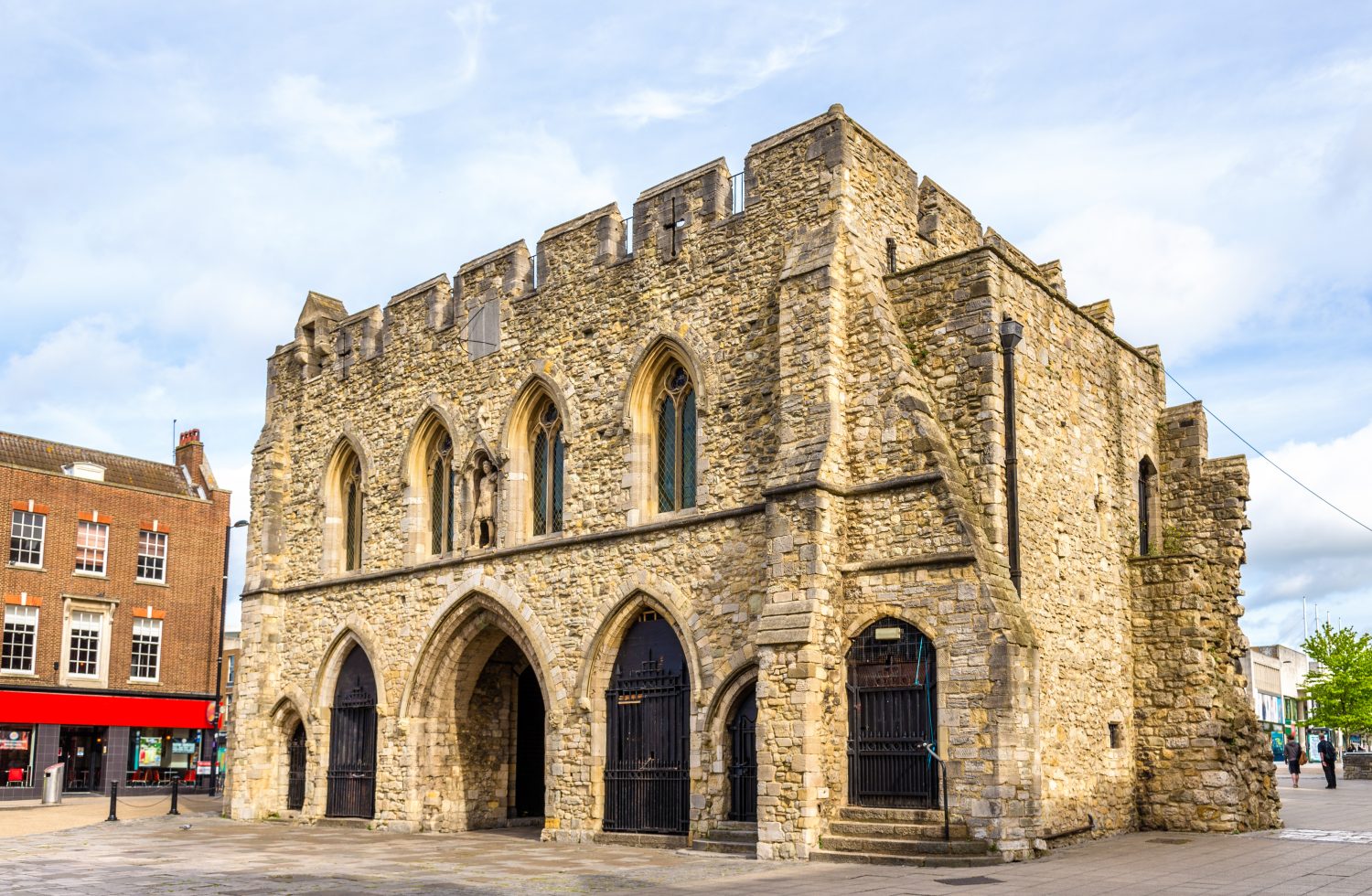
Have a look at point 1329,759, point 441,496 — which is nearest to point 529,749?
point 441,496

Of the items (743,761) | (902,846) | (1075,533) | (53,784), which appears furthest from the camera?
(53,784)

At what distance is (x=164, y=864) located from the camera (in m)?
14.9

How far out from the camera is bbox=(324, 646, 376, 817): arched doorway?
2161 cm

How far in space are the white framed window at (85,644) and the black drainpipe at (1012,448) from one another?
27.7 m

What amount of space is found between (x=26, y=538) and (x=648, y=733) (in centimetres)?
2285

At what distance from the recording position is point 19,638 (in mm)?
32406

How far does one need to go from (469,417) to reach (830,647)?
27.5 feet

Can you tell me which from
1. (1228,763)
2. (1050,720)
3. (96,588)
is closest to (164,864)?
(1050,720)

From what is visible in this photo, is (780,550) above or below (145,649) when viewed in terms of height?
above

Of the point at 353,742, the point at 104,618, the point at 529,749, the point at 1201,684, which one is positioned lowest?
the point at 529,749

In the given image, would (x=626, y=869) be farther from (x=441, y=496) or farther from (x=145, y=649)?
(x=145, y=649)

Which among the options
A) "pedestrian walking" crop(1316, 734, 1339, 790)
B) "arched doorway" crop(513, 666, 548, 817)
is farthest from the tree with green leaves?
"arched doorway" crop(513, 666, 548, 817)

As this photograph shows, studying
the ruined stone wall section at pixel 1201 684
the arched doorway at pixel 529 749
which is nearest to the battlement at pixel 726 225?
the ruined stone wall section at pixel 1201 684

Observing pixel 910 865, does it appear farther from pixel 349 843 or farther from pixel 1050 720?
pixel 349 843
